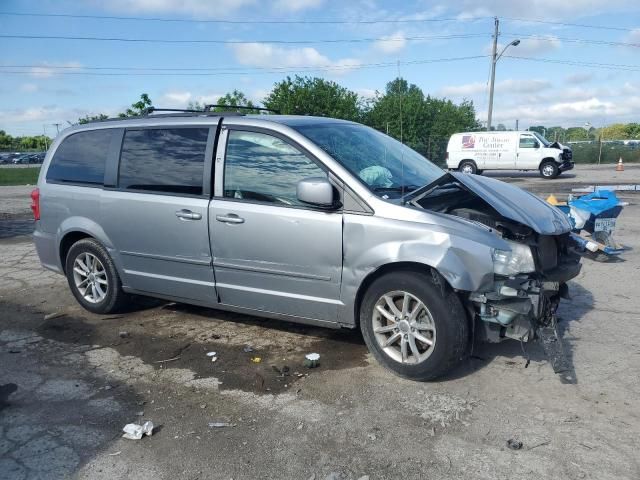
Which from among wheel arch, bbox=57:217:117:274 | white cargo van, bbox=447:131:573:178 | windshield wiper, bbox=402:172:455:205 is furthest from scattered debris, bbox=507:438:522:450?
white cargo van, bbox=447:131:573:178

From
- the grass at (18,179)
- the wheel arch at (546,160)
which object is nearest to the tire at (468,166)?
the wheel arch at (546,160)

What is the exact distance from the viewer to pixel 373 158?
461 centimetres

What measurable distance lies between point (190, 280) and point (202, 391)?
3.94 feet

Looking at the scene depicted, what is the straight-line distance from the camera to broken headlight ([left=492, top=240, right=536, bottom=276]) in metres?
3.68

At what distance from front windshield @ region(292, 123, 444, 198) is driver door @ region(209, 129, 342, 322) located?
0.27 metres

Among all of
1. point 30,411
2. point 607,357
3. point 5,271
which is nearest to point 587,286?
point 607,357

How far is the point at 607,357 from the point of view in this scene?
4301 millimetres

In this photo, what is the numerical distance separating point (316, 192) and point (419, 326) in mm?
1177

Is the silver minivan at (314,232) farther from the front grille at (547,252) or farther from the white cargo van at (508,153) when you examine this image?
the white cargo van at (508,153)

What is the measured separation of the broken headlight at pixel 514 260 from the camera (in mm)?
3680

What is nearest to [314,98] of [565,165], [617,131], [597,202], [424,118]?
[424,118]

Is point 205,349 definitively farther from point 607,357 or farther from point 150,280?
point 607,357

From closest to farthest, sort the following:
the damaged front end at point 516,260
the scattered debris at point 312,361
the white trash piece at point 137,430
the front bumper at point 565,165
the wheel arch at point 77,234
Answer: the white trash piece at point 137,430 < the damaged front end at point 516,260 < the scattered debris at point 312,361 < the wheel arch at point 77,234 < the front bumper at point 565,165

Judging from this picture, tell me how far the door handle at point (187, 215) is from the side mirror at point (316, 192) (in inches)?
41.4
